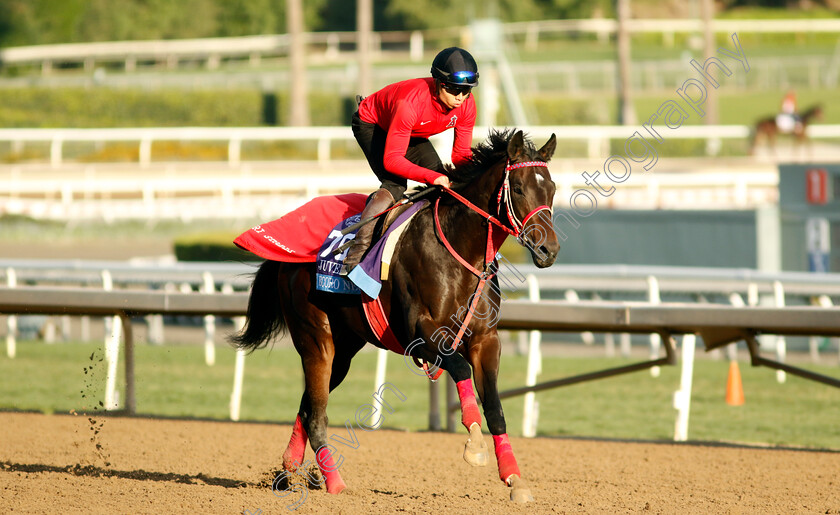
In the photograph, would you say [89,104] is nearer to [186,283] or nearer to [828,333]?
[186,283]

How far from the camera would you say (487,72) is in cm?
1995

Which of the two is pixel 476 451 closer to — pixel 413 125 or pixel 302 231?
pixel 413 125

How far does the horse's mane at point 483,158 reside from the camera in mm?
4649

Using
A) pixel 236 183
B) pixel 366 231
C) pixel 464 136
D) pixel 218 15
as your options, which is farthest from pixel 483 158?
pixel 218 15

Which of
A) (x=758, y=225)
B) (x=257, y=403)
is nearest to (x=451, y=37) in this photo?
(x=758, y=225)

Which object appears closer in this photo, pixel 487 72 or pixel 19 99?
pixel 487 72

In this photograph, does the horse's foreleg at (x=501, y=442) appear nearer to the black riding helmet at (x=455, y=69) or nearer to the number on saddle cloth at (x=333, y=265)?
the number on saddle cloth at (x=333, y=265)

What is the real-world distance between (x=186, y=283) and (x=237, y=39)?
32893 millimetres

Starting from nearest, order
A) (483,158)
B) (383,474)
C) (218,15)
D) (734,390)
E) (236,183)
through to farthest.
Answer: (483,158)
(383,474)
(734,390)
(236,183)
(218,15)

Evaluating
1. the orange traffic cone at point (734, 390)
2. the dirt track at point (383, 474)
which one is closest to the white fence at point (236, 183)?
the orange traffic cone at point (734, 390)

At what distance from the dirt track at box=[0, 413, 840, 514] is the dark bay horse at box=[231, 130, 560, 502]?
456 mm

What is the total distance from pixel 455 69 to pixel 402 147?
433 mm

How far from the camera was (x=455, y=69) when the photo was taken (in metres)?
4.64

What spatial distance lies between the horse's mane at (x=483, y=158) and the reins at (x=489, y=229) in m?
0.09
